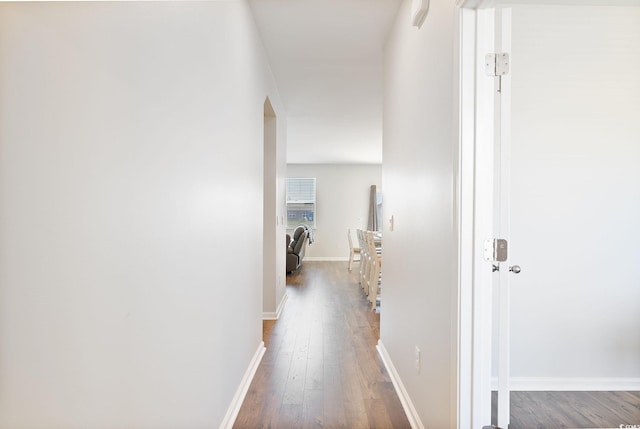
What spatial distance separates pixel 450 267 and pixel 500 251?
19 cm

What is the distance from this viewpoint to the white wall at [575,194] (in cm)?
244

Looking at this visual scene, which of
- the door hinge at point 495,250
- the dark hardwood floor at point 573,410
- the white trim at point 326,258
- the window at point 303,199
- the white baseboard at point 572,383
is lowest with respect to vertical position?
the white trim at point 326,258

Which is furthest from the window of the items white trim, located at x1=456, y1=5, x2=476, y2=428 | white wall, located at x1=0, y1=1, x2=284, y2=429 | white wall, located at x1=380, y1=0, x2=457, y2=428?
white trim, located at x1=456, y1=5, x2=476, y2=428

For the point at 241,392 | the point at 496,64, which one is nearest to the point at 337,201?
the point at 241,392

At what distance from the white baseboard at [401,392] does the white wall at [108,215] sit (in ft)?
3.32

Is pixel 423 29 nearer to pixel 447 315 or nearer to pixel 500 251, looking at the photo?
pixel 500 251

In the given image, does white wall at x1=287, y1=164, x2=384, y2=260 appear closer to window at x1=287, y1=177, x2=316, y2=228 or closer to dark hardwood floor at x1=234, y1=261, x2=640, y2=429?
window at x1=287, y1=177, x2=316, y2=228

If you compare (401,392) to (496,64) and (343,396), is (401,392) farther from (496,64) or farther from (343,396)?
(496,64)

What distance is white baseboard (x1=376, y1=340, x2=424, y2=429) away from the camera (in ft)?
6.36

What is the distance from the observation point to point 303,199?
9.71 m

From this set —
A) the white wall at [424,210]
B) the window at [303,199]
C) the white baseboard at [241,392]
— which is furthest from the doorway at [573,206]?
the window at [303,199]

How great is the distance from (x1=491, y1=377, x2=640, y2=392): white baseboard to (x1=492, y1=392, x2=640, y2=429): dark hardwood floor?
0.04 m

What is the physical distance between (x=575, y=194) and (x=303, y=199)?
7.57 meters

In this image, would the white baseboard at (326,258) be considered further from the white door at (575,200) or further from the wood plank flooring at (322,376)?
the white door at (575,200)
